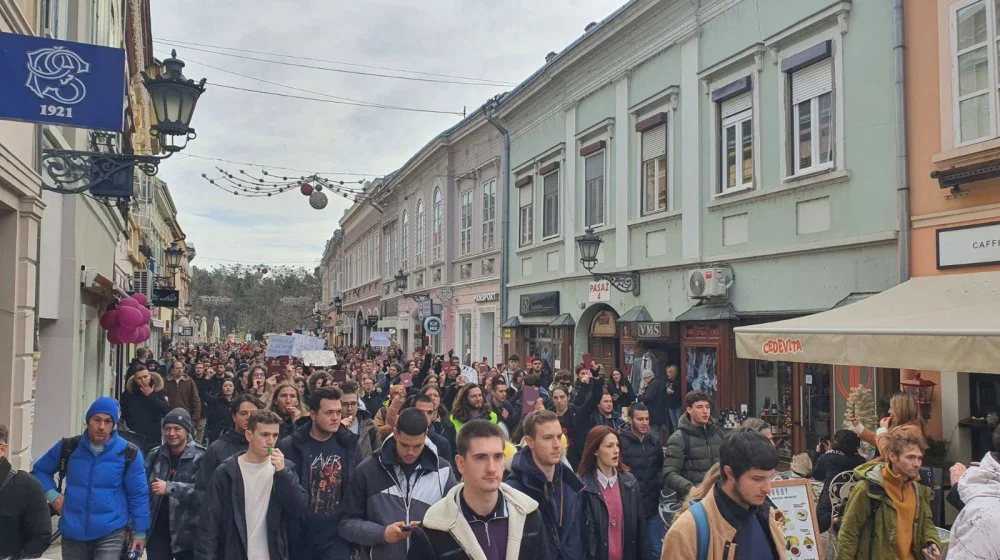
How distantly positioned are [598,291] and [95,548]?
1303cm

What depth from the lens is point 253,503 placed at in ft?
16.2

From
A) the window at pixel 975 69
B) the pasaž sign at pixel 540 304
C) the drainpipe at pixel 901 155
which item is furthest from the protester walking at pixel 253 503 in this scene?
the pasaž sign at pixel 540 304

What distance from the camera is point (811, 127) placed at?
11.6 metres

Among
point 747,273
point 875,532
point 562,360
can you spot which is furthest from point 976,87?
point 562,360

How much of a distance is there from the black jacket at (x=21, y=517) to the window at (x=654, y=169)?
1237 centimetres

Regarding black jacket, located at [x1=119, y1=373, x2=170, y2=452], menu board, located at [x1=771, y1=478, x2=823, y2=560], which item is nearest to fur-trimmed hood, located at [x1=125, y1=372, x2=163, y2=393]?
black jacket, located at [x1=119, y1=373, x2=170, y2=452]

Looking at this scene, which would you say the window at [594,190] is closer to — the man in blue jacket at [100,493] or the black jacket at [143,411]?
the black jacket at [143,411]

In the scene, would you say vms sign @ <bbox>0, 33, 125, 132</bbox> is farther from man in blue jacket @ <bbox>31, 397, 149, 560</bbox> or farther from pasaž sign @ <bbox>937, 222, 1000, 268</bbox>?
pasaž sign @ <bbox>937, 222, 1000, 268</bbox>

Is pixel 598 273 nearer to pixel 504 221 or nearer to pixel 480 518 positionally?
pixel 504 221

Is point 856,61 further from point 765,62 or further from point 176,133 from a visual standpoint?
point 176,133

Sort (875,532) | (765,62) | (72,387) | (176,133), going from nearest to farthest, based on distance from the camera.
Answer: (875,532) < (176,133) < (72,387) < (765,62)

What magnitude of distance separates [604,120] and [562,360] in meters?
6.06

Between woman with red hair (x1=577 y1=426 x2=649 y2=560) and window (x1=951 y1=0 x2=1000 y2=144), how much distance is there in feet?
22.0

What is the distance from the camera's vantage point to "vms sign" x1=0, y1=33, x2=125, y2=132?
228 inches
